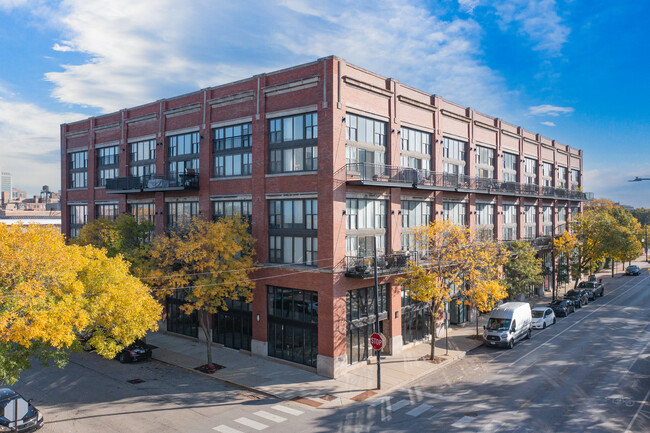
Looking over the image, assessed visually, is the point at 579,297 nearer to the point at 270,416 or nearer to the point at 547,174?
the point at 547,174

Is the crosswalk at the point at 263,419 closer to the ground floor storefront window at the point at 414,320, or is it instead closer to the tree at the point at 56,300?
the tree at the point at 56,300

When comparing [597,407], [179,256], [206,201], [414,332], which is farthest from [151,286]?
[597,407]

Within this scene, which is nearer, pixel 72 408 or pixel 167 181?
pixel 72 408

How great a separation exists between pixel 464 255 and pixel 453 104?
49.0 feet

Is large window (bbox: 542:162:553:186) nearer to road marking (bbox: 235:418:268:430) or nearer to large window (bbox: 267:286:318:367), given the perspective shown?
large window (bbox: 267:286:318:367)

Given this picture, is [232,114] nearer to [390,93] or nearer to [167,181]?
[167,181]

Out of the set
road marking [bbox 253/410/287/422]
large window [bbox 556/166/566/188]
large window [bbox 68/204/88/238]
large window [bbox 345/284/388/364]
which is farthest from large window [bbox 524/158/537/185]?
large window [bbox 68/204/88/238]

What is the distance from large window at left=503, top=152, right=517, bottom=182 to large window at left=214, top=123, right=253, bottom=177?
2853cm

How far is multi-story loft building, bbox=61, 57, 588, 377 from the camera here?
27.3m

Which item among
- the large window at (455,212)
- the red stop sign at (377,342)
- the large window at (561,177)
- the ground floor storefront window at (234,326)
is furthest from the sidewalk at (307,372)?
the large window at (561,177)

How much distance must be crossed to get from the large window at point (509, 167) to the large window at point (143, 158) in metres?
34.2

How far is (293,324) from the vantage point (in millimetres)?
28562

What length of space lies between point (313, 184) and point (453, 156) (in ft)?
52.9

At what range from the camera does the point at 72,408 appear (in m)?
21.7
